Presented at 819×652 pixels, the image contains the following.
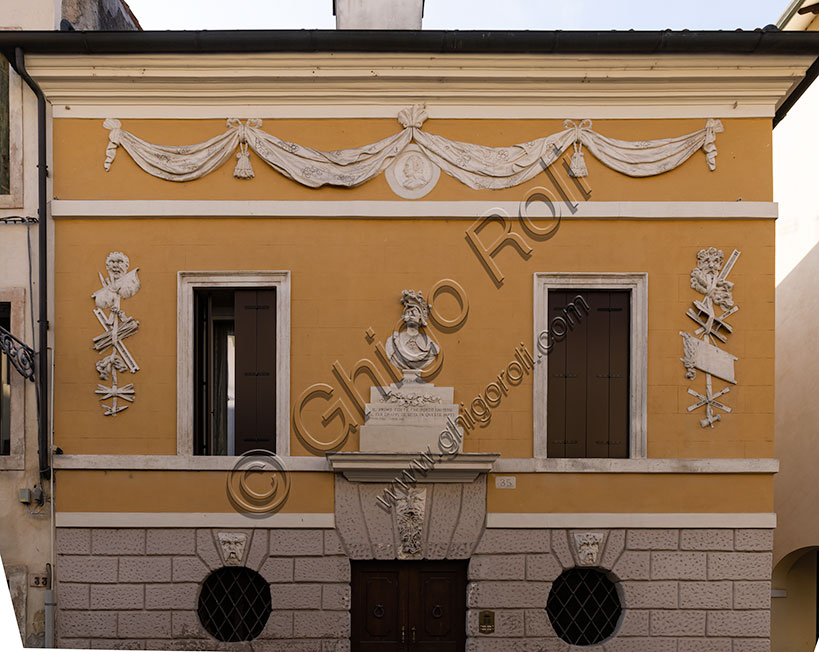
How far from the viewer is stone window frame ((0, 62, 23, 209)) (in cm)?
685

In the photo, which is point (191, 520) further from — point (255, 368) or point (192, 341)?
point (192, 341)

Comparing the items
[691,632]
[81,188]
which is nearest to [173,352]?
[81,188]

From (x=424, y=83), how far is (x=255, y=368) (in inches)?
145

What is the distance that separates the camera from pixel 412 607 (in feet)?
22.3

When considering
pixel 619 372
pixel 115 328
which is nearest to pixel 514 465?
pixel 619 372

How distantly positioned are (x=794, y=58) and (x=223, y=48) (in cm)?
620

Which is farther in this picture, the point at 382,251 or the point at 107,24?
the point at 107,24

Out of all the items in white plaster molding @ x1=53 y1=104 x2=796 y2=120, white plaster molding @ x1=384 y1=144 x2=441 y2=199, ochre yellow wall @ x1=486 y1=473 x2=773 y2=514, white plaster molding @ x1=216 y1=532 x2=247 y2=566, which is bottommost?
white plaster molding @ x1=216 y1=532 x2=247 y2=566

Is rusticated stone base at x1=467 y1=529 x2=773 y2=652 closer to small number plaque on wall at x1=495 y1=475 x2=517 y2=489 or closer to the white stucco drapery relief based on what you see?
small number plaque on wall at x1=495 y1=475 x2=517 y2=489

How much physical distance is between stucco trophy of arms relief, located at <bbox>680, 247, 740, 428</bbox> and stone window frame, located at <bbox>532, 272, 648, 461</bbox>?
19.1 inches

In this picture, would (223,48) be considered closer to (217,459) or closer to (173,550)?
(217,459)

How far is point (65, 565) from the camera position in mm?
6715

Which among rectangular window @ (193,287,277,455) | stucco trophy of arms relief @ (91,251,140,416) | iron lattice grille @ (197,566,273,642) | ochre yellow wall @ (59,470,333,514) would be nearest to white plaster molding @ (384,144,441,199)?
rectangular window @ (193,287,277,455)

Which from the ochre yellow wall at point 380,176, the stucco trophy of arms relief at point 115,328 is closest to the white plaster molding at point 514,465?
the stucco trophy of arms relief at point 115,328
